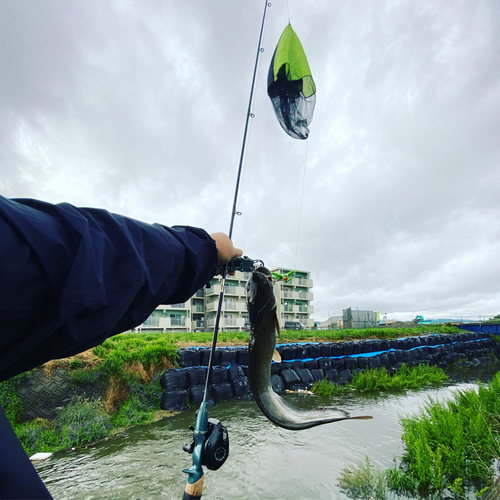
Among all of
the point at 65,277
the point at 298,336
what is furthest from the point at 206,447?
the point at 298,336

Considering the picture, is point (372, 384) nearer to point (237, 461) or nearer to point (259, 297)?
point (237, 461)

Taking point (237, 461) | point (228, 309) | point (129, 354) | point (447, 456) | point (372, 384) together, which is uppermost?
point (228, 309)

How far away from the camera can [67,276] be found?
69 cm

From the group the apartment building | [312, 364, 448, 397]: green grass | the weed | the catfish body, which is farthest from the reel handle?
the apartment building

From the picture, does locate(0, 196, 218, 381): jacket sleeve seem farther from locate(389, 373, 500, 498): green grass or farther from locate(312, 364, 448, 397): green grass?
locate(312, 364, 448, 397): green grass

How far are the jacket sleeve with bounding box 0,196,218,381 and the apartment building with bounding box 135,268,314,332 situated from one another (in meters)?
39.3

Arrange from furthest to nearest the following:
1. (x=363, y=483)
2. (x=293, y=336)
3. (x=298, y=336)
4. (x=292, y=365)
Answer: (x=293, y=336) → (x=298, y=336) → (x=292, y=365) → (x=363, y=483)

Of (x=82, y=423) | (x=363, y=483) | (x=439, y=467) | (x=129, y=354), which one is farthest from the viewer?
(x=129, y=354)

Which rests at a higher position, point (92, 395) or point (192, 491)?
point (192, 491)

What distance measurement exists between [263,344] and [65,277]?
1756mm

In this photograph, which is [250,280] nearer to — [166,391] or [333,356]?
[166,391]

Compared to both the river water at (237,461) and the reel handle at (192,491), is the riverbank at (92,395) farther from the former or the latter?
the reel handle at (192,491)

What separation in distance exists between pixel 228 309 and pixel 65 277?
45298 mm

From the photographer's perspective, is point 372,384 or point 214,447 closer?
point 214,447
